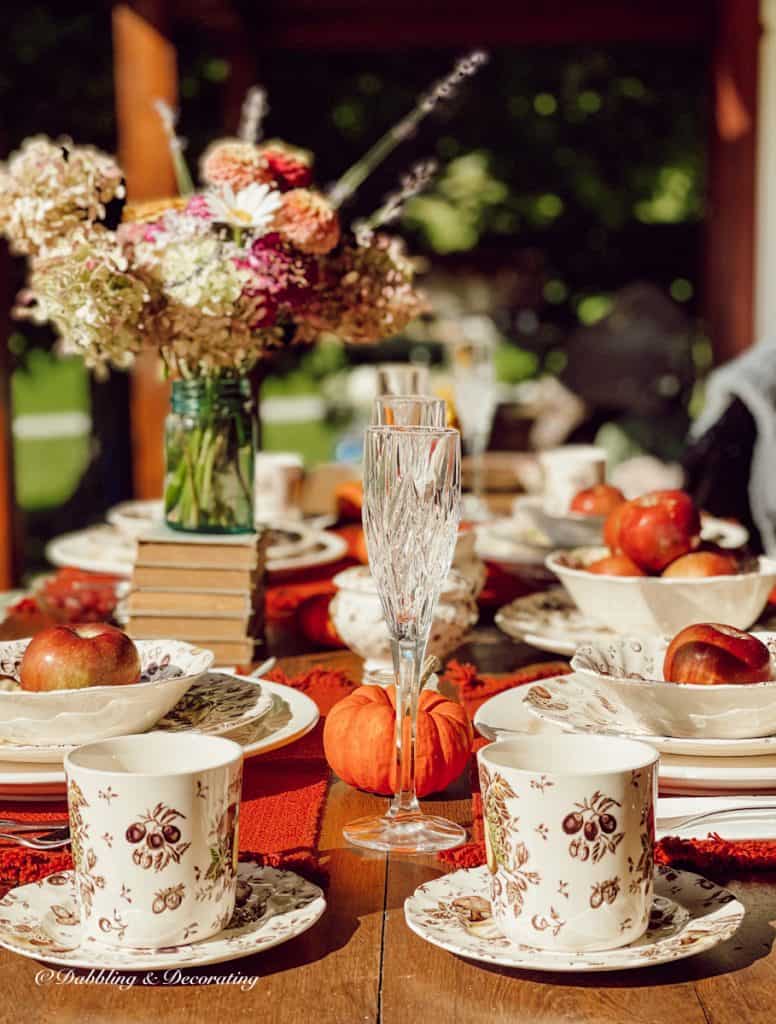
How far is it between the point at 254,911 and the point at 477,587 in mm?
763

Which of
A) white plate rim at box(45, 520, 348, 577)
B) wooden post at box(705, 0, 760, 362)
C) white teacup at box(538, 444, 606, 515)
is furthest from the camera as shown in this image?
wooden post at box(705, 0, 760, 362)

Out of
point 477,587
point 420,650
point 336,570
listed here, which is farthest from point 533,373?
point 420,650

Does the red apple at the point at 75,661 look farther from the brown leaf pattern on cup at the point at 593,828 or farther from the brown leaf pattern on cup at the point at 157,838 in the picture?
the brown leaf pattern on cup at the point at 593,828

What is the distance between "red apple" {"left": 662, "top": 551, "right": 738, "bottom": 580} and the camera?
1600mm

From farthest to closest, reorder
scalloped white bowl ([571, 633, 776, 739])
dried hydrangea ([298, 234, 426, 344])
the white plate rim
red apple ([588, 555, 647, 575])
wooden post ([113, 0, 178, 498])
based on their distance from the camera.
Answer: wooden post ([113, 0, 178, 498]), the white plate rim, dried hydrangea ([298, 234, 426, 344]), red apple ([588, 555, 647, 575]), scalloped white bowl ([571, 633, 776, 739])

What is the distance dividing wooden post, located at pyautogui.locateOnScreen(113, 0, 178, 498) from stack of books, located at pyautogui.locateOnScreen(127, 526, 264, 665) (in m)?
2.76

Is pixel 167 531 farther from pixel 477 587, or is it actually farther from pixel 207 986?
pixel 207 986

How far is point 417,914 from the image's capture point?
0.88m

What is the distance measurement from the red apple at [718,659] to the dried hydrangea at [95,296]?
68 centimetres

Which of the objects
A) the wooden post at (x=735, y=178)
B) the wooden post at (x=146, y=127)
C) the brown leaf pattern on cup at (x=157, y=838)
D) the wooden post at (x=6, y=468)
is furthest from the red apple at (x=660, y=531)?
the wooden post at (x=735, y=178)

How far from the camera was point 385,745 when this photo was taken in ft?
3.87

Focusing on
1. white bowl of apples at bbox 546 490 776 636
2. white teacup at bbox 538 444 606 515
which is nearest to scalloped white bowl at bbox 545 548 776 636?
white bowl of apples at bbox 546 490 776 636

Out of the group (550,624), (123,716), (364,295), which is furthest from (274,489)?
(123,716)

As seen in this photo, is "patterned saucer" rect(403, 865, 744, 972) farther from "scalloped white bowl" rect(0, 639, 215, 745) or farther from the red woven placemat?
"scalloped white bowl" rect(0, 639, 215, 745)
